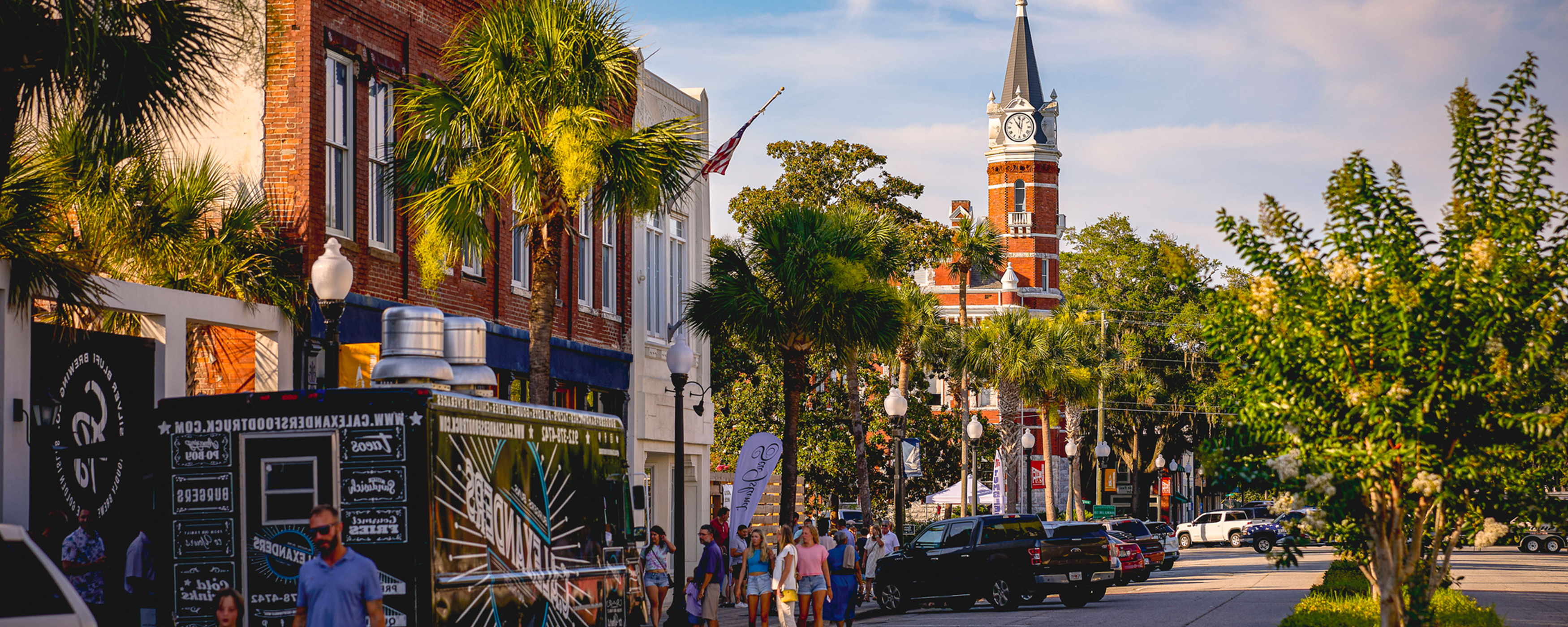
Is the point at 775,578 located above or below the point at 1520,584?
above

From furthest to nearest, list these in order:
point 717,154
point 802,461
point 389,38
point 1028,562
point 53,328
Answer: point 802,461 < point 717,154 < point 1028,562 < point 389,38 < point 53,328

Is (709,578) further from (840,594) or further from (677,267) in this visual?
(677,267)

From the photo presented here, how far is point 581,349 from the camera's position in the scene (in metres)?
26.5

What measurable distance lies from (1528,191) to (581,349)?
1822cm

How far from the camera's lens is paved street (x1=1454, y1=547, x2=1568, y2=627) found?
22.2 meters

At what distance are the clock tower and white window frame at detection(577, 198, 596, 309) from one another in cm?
7193

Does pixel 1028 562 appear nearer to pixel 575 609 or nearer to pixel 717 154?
pixel 717 154

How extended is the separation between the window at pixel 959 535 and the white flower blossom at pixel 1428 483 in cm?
1611

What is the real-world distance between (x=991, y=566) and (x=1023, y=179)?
77.9 metres

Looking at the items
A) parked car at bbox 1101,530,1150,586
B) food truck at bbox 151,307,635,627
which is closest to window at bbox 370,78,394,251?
food truck at bbox 151,307,635,627

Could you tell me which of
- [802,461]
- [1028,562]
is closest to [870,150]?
[802,461]

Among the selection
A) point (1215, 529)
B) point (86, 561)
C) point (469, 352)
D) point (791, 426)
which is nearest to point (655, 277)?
point (791, 426)

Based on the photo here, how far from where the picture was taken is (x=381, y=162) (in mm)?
21047

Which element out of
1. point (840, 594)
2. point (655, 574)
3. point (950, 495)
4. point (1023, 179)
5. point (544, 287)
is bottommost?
point (950, 495)
